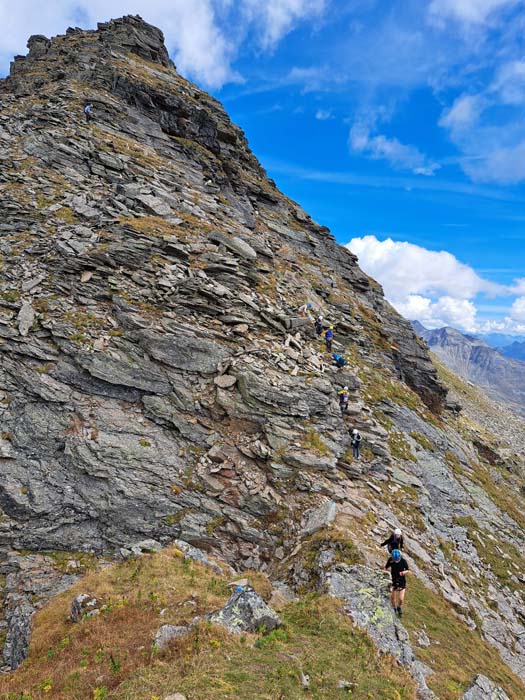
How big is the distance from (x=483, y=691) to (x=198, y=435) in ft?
53.4

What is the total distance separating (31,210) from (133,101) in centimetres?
2588

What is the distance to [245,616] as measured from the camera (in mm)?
11078

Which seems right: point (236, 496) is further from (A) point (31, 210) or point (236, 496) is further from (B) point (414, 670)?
(A) point (31, 210)

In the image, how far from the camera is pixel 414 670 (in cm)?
1112

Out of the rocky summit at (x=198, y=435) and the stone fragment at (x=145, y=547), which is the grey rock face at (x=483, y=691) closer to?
the rocky summit at (x=198, y=435)

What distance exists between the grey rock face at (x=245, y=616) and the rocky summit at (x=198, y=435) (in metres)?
1.34

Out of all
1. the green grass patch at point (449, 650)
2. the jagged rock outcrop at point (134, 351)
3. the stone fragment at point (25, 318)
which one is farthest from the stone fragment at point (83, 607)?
the stone fragment at point (25, 318)

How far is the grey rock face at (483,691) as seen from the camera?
10914 mm

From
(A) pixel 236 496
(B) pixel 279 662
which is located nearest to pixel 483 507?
(A) pixel 236 496

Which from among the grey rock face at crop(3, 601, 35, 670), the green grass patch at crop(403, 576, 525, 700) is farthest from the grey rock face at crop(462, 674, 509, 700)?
the grey rock face at crop(3, 601, 35, 670)

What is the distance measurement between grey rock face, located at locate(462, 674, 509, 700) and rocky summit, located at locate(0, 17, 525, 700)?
0.43 feet

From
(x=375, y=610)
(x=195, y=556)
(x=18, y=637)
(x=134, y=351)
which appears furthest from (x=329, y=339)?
(x=18, y=637)

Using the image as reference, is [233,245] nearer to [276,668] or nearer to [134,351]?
[134,351]

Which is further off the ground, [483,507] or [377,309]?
[377,309]
